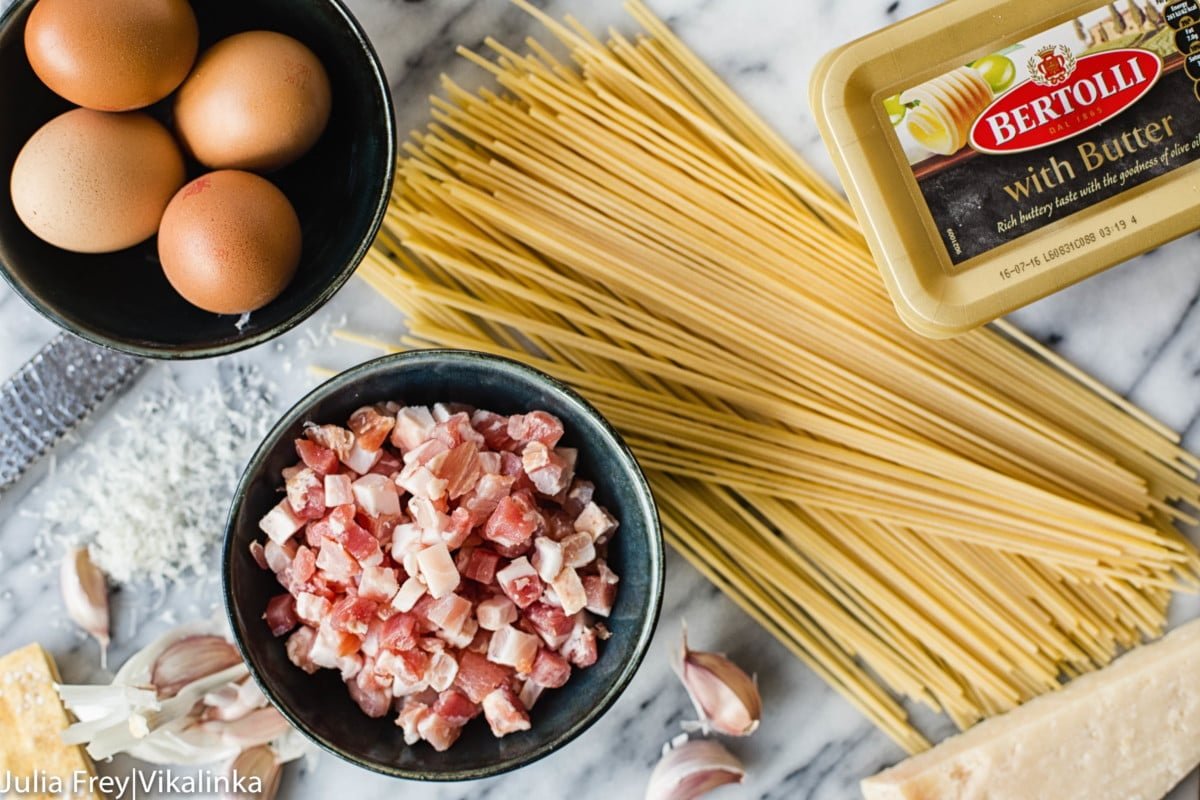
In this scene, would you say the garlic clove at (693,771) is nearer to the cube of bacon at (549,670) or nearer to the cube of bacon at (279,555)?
the cube of bacon at (549,670)

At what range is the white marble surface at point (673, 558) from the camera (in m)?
1.40

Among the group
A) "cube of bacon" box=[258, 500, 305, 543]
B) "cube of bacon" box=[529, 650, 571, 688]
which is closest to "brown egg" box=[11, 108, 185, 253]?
"cube of bacon" box=[258, 500, 305, 543]

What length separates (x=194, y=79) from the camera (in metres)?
1.17

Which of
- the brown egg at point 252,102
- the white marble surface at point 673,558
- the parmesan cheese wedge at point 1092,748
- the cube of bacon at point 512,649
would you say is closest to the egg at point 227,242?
the brown egg at point 252,102

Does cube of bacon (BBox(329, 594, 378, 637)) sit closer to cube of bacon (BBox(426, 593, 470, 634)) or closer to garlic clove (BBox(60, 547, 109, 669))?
cube of bacon (BBox(426, 593, 470, 634))

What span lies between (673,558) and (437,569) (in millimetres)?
414

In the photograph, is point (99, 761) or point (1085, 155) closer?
point (1085, 155)

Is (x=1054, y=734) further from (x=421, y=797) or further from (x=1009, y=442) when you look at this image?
(x=421, y=797)

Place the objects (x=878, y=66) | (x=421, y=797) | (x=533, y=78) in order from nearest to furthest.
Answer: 1. (x=878, y=66)
2. (x=533, y=78)
3. (x=421, y=797)

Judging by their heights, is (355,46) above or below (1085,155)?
below

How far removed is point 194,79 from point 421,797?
95cm

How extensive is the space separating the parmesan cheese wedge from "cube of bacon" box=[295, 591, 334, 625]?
75 cm

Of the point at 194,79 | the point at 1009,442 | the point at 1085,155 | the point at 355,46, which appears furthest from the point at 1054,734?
the point at 194,79

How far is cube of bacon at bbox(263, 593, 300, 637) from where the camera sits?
1.22m
